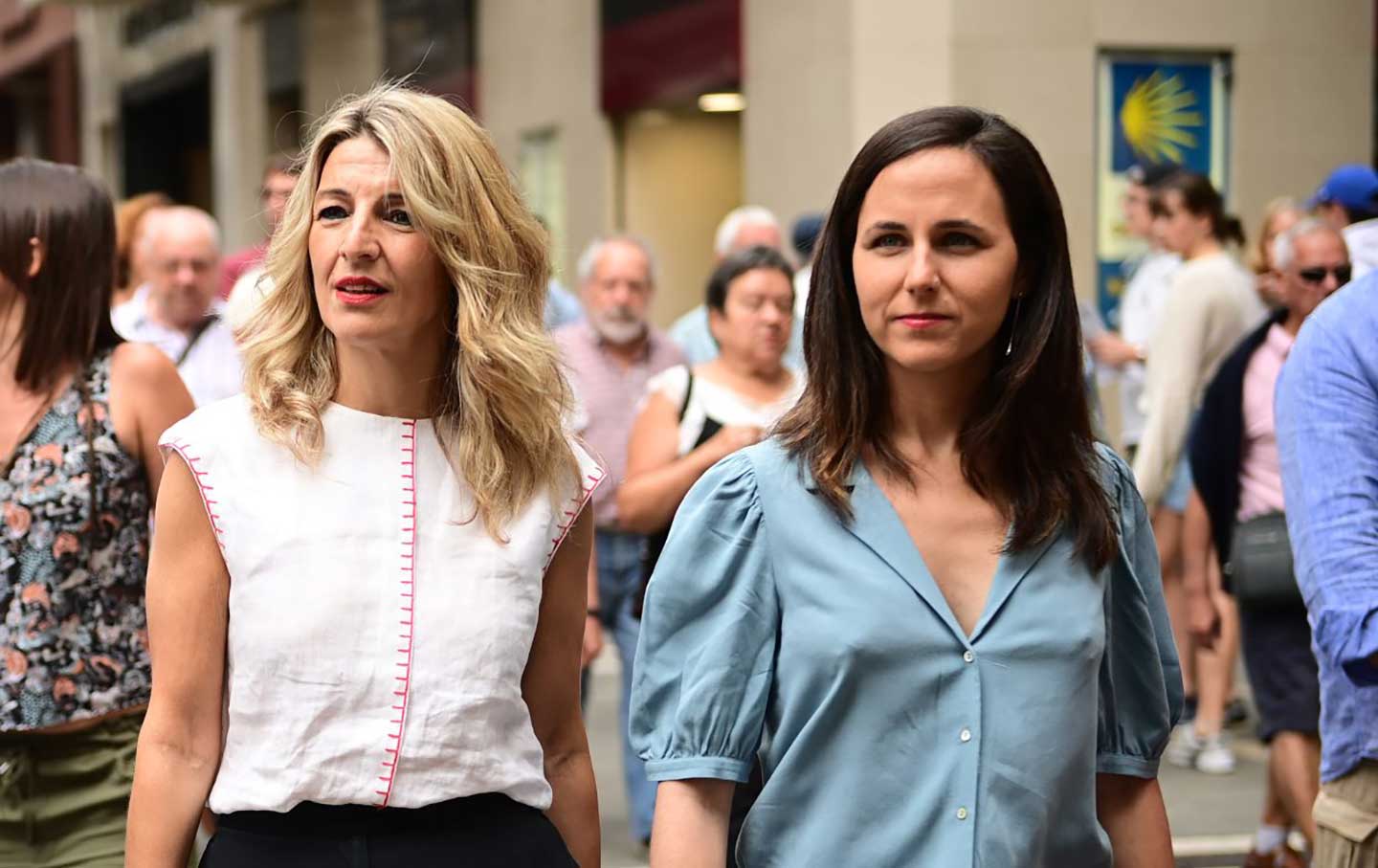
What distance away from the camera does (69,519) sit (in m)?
4.19

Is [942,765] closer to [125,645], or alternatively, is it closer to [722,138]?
[125,645]

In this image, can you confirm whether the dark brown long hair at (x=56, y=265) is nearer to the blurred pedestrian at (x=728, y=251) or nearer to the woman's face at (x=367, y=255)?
the woman's face at (x=367, y=255)

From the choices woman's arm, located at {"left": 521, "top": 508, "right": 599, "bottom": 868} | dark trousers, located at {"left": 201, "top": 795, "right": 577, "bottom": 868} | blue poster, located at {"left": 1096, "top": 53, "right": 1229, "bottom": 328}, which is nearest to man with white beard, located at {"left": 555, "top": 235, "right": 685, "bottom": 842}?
woman's arm, located at {"left": 521, "top": 508, "right": 599, "bottom": 868}

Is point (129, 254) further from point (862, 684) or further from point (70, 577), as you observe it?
point (862, 684)

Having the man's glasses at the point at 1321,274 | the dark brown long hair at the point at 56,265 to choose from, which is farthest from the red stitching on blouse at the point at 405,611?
the man's glasses at the point at 1321,274

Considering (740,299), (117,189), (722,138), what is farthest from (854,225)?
(117,189)

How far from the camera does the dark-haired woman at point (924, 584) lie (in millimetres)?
2854

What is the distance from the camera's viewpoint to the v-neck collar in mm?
2859

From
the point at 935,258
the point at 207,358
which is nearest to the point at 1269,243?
the point at 207,358

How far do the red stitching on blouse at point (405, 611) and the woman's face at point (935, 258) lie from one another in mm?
756

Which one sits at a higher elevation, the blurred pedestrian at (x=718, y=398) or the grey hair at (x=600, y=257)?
the grey hair at (x=600, y=257)

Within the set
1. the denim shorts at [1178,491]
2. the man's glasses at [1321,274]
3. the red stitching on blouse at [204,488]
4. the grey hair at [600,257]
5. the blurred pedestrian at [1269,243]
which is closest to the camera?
the red stitching on blouse at [204,488]

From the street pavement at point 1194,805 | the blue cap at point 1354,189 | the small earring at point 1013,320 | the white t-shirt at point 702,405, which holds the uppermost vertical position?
the blue cap at point 1354,189

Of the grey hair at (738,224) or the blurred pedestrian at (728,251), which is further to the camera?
the grey hair at (738,224)
